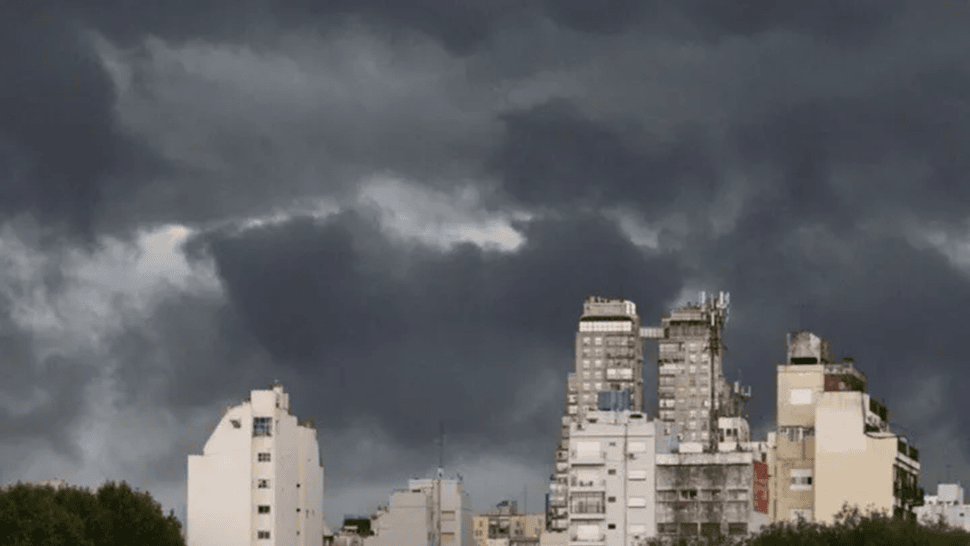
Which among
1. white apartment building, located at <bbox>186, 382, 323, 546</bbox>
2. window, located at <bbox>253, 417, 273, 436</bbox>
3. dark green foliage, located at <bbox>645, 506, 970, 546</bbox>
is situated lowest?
dark green foliage, located at <bbox>645, 506, 970, 546</bbox>

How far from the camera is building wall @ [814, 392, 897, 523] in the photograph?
192 m

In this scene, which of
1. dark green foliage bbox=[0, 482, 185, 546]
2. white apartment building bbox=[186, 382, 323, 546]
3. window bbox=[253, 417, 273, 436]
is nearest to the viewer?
dark green foliage bbox=[0, 482, 185, 546]

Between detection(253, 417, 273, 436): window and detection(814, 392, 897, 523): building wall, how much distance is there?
4792 cm

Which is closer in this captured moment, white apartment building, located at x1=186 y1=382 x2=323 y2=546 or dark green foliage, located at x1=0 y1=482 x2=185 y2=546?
dark green foliage, located at x1=0 y1=482 x2=185 y2=546

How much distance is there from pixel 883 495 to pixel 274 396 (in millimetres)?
53148

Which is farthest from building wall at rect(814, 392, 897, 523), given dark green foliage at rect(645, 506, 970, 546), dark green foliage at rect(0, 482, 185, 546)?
dark green foliage at rect(0, 482, 185, 546)

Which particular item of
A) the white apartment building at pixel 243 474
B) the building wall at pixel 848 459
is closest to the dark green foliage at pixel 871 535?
the building wall at pixel 848 459

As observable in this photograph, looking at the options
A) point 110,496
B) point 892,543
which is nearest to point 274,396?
point 110,496

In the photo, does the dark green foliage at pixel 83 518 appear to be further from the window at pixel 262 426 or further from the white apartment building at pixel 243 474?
the window at pixel 262 426

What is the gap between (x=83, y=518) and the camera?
151625 mm

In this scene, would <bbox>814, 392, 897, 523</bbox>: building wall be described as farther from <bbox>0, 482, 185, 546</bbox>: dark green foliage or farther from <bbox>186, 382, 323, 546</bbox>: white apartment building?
<bbox>0, 482, 185, 546</bbox>: dark green foliage

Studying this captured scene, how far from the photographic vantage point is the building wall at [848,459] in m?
192

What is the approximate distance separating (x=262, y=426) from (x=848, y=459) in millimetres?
51046

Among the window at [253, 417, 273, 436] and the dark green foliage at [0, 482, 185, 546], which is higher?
the window at [253, 417, 273, 436]
